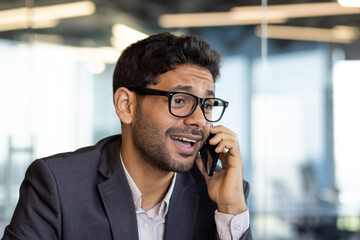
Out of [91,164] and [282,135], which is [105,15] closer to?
[282,135]

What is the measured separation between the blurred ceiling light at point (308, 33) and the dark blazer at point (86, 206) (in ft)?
8.82

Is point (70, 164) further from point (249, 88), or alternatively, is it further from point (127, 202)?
point (249, 88)

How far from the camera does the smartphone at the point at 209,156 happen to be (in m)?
1.81

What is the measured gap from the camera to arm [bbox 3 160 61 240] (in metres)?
1.50

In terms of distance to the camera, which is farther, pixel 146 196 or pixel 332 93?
pixel 332 93

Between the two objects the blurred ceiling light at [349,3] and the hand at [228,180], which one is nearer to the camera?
the hand at [228,180]

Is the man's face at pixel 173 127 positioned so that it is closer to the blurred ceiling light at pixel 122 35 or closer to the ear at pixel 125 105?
the ear at pixel 125 105

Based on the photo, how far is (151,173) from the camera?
5.92 feet

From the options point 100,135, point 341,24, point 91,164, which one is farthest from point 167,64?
point 341,24

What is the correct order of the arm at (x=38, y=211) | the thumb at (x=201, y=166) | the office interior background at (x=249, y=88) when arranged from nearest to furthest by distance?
the arm at (x=38, y=211)
the thumb at (x=201, y=166)
the office interior background at (x=249, y=88)

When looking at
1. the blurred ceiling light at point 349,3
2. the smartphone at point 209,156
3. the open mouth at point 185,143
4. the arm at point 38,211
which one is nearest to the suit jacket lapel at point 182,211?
the smartphone at point 209,156

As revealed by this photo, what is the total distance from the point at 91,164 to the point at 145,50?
563 millimetres

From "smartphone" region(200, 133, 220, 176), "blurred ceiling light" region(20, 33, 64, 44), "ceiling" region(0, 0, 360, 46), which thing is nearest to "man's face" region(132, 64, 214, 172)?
"smartphone" region(200, 133, 220, 176)

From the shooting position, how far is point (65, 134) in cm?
392
